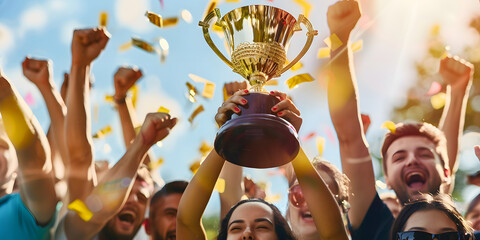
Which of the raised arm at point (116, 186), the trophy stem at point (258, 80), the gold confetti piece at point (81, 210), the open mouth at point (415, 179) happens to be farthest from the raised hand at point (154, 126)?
the open mouth at point (415, 179)

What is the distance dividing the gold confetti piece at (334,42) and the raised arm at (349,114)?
3 centimetres

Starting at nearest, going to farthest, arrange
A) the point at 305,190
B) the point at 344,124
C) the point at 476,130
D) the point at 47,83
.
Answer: the point at 305,190, the point at 344,124, the point at 47,83, the point at 476,130

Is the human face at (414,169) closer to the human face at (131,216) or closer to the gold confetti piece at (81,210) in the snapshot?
the human face at (131,216)

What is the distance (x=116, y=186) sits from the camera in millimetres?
3090

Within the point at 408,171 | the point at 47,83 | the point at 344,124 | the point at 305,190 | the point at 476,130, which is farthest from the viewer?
the point at 476,130

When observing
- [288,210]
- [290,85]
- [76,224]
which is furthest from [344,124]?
[76,224]

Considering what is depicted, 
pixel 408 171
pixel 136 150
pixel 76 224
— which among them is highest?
pixel 408 171

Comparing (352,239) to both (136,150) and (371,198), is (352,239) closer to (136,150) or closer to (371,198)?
(371,198)

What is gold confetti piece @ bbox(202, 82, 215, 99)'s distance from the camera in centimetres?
335

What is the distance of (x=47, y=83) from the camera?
3680mm

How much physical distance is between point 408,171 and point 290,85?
1174 mm

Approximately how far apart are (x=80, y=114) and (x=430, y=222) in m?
2.32

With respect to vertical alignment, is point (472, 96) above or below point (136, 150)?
above

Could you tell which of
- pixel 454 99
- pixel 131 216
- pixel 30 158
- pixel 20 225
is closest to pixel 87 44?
pixel 30 158
